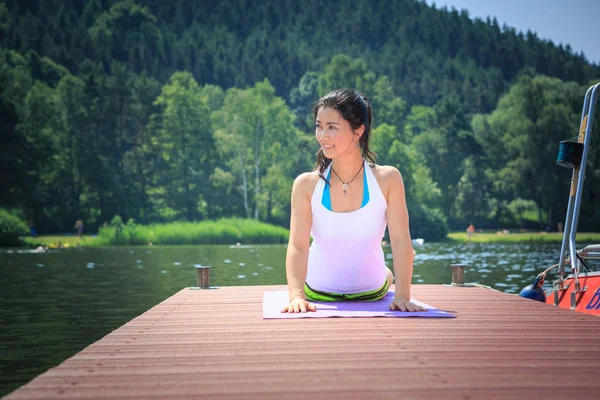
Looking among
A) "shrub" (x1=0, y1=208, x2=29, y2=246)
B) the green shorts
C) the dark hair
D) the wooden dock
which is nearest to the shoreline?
"shrub" (x1=0, y1=208, x2=29, y2=246)

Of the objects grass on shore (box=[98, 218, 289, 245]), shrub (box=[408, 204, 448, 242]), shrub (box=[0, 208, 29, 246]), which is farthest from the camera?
shrub (box=[408, 204, 448, 242])

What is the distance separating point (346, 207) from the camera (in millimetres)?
5176

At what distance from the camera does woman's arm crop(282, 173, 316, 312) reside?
5.11m

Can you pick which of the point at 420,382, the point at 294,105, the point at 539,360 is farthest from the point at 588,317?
the point at 294,105

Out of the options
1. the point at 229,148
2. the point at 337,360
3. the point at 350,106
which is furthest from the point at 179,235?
the point at 337,360

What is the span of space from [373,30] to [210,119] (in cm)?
8110

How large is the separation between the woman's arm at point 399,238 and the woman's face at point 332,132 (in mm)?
352

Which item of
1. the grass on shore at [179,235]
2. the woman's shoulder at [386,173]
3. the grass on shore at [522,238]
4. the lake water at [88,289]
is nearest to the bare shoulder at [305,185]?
the woman's shoulder at [386,173]

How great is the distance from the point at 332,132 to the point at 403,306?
1.21 metres

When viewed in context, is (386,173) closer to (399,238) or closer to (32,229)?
(399,238)

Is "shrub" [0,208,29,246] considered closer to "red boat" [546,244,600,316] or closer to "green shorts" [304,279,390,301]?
"red boat" [546,244,600,316]

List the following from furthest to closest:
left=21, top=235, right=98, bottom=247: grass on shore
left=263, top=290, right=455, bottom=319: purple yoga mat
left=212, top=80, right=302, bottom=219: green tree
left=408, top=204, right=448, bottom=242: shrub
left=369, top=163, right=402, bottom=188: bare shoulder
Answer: left=212, top=80, right=302, bottom=219: green tree, left=408, top=204, right=448, bottom=242: shrub, left=21, top=235, right=98, bottom=247: grass on shore, left=369, top=163, right=402, bottom=188: bare shoulder, left=263, top=290, right=455, bottom=319: purple yoga mat

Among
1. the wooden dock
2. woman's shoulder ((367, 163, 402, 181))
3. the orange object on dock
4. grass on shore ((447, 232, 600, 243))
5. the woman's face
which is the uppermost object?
the woman's face

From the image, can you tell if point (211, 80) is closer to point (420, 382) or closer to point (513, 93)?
point (513, 93)
